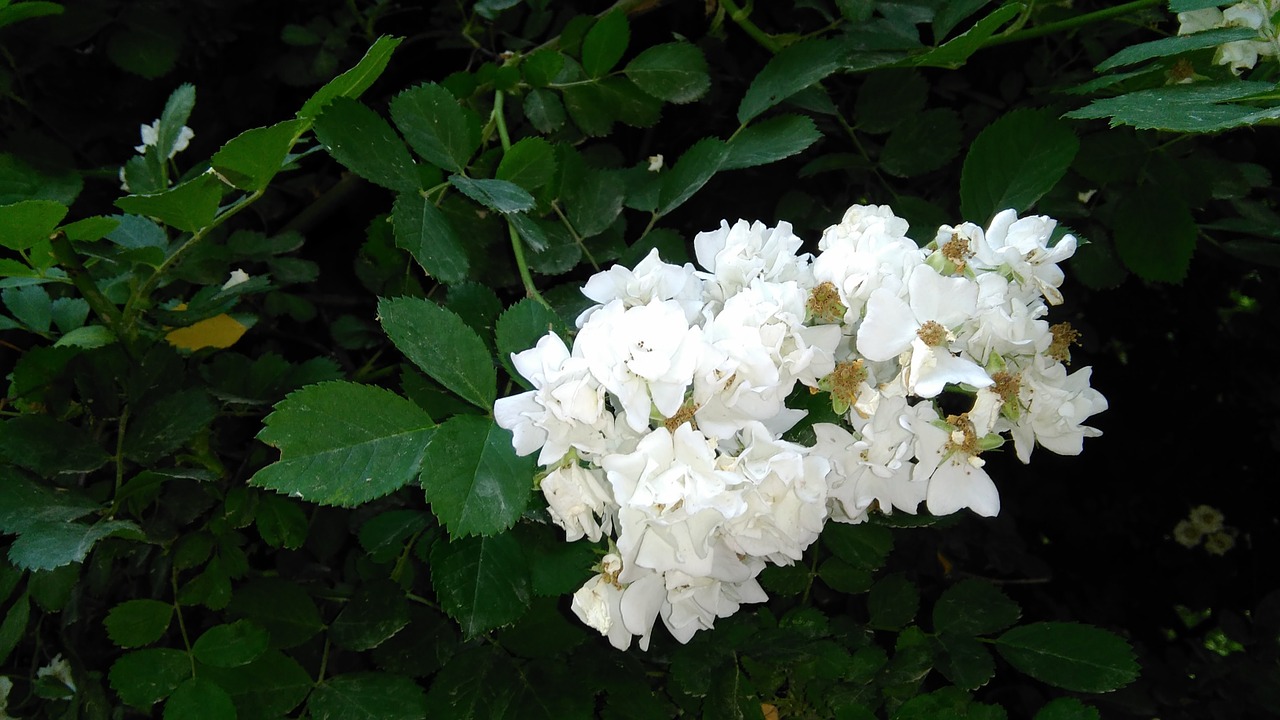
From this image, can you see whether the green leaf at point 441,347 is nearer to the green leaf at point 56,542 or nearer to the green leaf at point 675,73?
the green leaf at point 56,542

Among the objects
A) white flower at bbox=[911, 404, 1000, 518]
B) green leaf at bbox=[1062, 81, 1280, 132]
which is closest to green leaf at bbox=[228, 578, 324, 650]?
white flower at bbox=[911, 404, 1000, 518]

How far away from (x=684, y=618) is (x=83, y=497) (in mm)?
725

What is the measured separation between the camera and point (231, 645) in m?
1.06

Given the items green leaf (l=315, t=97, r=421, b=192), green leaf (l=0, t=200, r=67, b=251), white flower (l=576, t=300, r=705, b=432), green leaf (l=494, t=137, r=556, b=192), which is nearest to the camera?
white flower (l=576, t=300, r=705, b=432)

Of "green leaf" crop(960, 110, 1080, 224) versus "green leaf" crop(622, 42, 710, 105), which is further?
"green leaf" crop(622, 42, 710, 105)

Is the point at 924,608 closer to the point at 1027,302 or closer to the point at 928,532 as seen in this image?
the point at 928,532

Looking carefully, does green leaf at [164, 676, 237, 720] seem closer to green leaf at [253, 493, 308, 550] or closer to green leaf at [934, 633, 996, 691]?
green leaf at [253, 493, 308, 550]

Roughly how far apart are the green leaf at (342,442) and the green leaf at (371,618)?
36cm

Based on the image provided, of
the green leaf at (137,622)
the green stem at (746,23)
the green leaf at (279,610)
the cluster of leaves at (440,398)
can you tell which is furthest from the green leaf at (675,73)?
the green leaf at (137,622)

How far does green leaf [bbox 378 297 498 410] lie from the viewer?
0.84m

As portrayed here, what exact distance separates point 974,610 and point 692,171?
2.43ft

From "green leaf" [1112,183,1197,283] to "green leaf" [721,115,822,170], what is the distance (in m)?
0.51

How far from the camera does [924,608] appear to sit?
1.72 m

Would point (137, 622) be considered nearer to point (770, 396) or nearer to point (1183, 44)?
point (770, 396)
